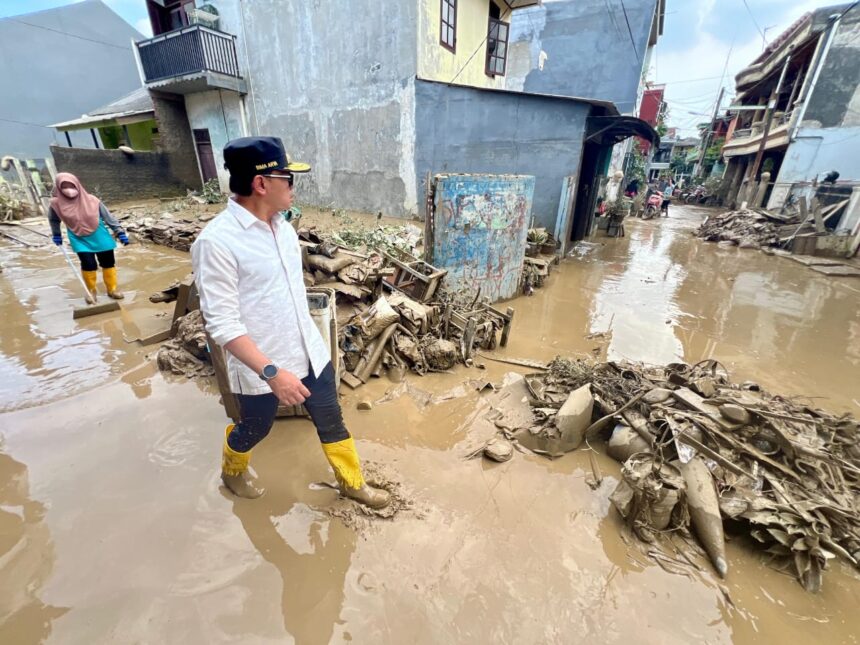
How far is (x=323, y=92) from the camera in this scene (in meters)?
11.5

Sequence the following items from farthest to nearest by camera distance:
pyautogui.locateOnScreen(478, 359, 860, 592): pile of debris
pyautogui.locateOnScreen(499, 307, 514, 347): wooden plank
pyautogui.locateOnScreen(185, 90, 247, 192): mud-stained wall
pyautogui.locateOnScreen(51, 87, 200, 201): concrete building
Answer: pyautogui.locateOnScreen(185, 90, 247, 192): mud-stained wall
pyautogui.locateOnScreen(51, 87, 200, 201): concrete building
pyautogui.locateOnScreen(499, 307, 514, 347): wooden plank
pyautogui.locateOnScreen(478, 359, 860, 592): pile of debris

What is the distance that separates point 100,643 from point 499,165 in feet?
34.6

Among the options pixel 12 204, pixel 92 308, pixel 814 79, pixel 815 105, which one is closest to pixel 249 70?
pixel 12 204

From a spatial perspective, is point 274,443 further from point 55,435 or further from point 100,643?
point 55,435

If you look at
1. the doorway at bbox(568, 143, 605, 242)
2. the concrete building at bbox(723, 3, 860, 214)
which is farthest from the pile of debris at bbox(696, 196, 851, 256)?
the doorway at bbox(568, 143, 605, 242)

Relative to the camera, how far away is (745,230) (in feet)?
41.9

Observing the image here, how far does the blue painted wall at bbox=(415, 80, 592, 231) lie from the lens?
8797 mm

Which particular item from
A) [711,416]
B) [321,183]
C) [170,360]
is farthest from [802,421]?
[321,183]

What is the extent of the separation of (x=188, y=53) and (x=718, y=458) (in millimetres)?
17005

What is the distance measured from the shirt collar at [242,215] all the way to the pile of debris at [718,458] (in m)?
2.49

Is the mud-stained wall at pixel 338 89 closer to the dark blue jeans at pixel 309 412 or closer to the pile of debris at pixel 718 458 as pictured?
the pile of debris at pixel 718 458

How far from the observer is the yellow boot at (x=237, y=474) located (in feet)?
7.11

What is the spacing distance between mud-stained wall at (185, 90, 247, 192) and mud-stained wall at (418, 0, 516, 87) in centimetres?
756

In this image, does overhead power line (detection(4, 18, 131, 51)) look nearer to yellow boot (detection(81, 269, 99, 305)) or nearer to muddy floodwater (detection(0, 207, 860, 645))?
yellow boot (detection(81, 269, 99, 305))
